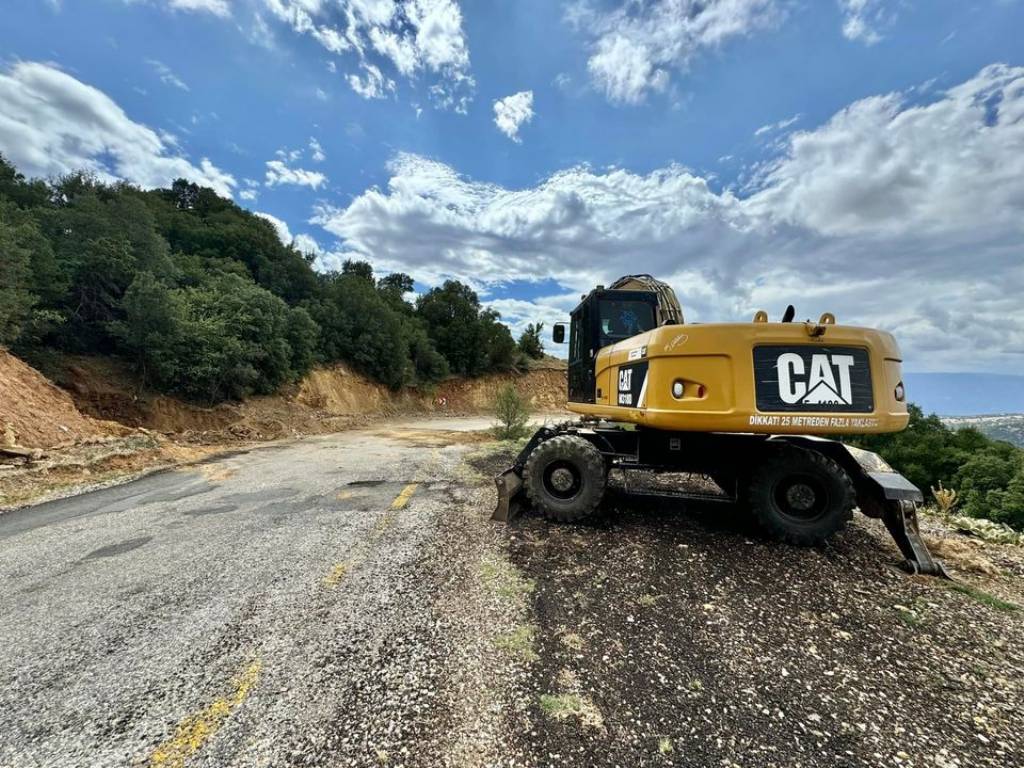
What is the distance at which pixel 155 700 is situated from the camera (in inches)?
92.5

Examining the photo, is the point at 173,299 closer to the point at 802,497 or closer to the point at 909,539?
the point at 802,497

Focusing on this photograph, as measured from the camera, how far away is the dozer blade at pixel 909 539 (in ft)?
12.6

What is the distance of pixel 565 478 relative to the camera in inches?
199

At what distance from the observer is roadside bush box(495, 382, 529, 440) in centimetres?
1516

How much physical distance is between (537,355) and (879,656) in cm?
4159

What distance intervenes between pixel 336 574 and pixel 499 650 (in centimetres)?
182

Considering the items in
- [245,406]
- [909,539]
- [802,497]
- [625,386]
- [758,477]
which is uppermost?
[625,386]

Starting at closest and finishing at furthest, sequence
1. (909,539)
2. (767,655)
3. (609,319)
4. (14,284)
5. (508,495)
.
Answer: (767,655) → (909,539) → (508,495) → (609,319) → (14,284)

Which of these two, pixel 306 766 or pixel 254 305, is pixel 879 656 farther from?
pixel 254 305

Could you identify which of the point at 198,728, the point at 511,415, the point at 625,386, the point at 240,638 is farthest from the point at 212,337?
the point at 198,728

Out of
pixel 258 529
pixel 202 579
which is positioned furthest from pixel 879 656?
pixel 258 529

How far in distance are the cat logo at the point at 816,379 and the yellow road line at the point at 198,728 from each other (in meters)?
4.42

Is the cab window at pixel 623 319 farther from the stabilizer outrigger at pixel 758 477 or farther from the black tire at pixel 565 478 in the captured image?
the black tire at pixel 565 478

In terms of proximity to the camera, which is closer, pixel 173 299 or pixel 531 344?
pixel 173 299
